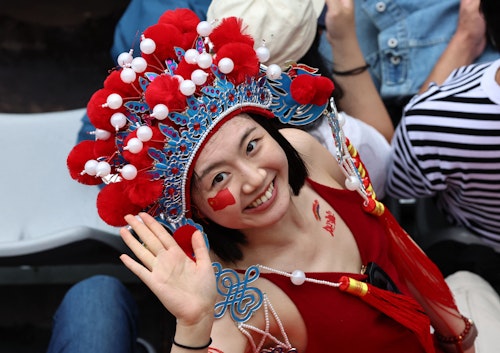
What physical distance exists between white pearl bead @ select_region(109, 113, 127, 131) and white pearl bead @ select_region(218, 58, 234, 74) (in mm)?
195

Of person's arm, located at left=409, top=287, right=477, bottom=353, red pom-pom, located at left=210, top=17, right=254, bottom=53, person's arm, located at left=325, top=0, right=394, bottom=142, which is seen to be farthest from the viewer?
person's arm, located at left=325, top=0, right=394, bottom=142

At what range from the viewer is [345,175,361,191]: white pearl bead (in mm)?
1604

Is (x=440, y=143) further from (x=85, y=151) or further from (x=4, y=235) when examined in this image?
(x=4, y=235)

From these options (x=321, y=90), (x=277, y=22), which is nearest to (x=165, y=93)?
(x=321, y=90)

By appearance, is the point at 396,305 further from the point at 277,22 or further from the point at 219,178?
the point at 277,22

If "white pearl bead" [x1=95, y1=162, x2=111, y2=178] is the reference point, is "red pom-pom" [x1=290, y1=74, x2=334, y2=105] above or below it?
above

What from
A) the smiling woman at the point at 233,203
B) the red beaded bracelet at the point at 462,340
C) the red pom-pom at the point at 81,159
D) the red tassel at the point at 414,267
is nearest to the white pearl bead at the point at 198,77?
the smiling woman at the point at 233,203

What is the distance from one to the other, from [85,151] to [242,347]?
462 millimetres

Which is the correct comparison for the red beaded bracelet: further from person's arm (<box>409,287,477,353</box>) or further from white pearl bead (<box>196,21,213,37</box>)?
white pearl bead (<box>196,21,213,37</box>)

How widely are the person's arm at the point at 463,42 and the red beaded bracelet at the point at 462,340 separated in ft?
2.71

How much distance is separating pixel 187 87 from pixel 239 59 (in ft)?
0.41

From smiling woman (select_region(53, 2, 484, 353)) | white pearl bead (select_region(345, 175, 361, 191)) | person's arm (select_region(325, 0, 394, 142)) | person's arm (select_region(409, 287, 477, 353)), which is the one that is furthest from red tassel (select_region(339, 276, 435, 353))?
person's arm (select_region(325, 0, 394, 142))

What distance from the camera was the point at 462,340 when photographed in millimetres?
1713

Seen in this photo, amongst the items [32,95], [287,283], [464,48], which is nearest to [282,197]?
[287,283]
